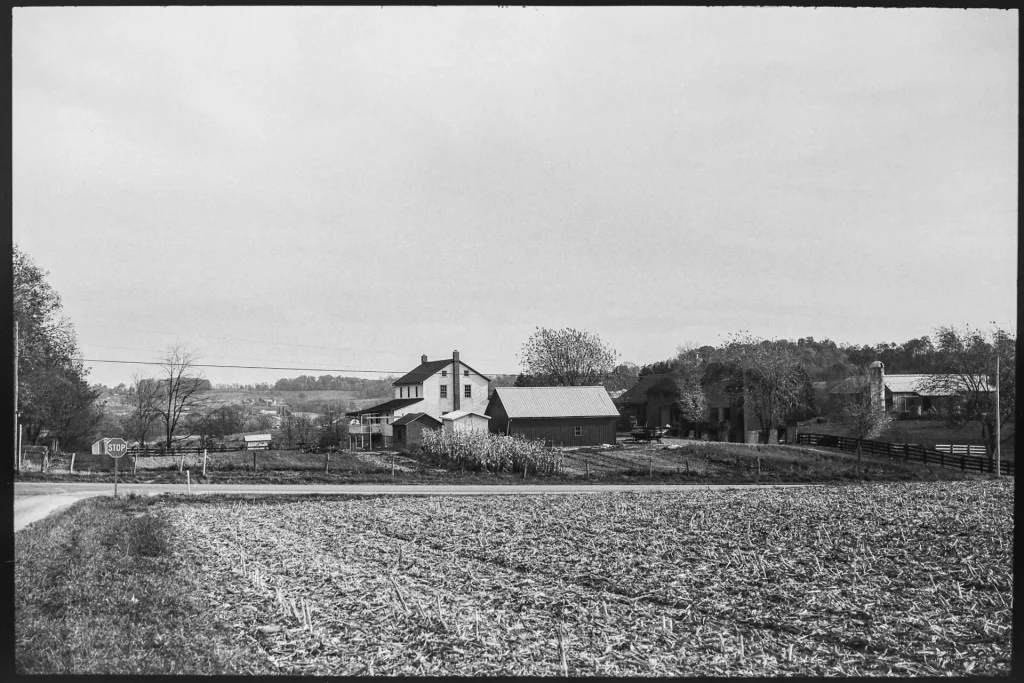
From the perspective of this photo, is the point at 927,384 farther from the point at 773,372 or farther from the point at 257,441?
the point at 257,441

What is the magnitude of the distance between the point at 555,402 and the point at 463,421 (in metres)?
4.67

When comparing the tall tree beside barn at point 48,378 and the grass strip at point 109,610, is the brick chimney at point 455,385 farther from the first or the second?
the grass strip at point 109,610

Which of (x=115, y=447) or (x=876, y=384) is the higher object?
(x=876, y=384)

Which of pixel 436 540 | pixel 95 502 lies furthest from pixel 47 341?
pixel 436 540

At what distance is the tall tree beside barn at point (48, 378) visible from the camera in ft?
64.1

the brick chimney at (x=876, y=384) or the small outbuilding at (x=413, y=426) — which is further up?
the brick chimney at (x=876, y=384)

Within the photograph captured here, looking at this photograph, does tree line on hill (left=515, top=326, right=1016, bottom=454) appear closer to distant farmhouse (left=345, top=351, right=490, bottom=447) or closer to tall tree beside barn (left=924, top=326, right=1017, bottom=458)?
tall tree beside barn (left=924, top=326, right=1017, bottom=458)

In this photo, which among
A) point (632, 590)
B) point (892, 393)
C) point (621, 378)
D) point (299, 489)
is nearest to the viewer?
point (632, 590)

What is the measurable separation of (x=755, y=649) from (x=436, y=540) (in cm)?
629

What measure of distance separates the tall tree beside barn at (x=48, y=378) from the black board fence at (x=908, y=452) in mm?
30029

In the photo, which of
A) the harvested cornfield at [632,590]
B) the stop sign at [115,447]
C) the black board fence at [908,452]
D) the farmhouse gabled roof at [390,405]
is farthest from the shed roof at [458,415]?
the harvested cornfield at [632,590]

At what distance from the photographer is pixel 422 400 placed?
34.6 meters

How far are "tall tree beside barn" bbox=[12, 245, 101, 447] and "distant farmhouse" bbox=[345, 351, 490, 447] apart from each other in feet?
33.5

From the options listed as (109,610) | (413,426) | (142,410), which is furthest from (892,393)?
(109,610)
